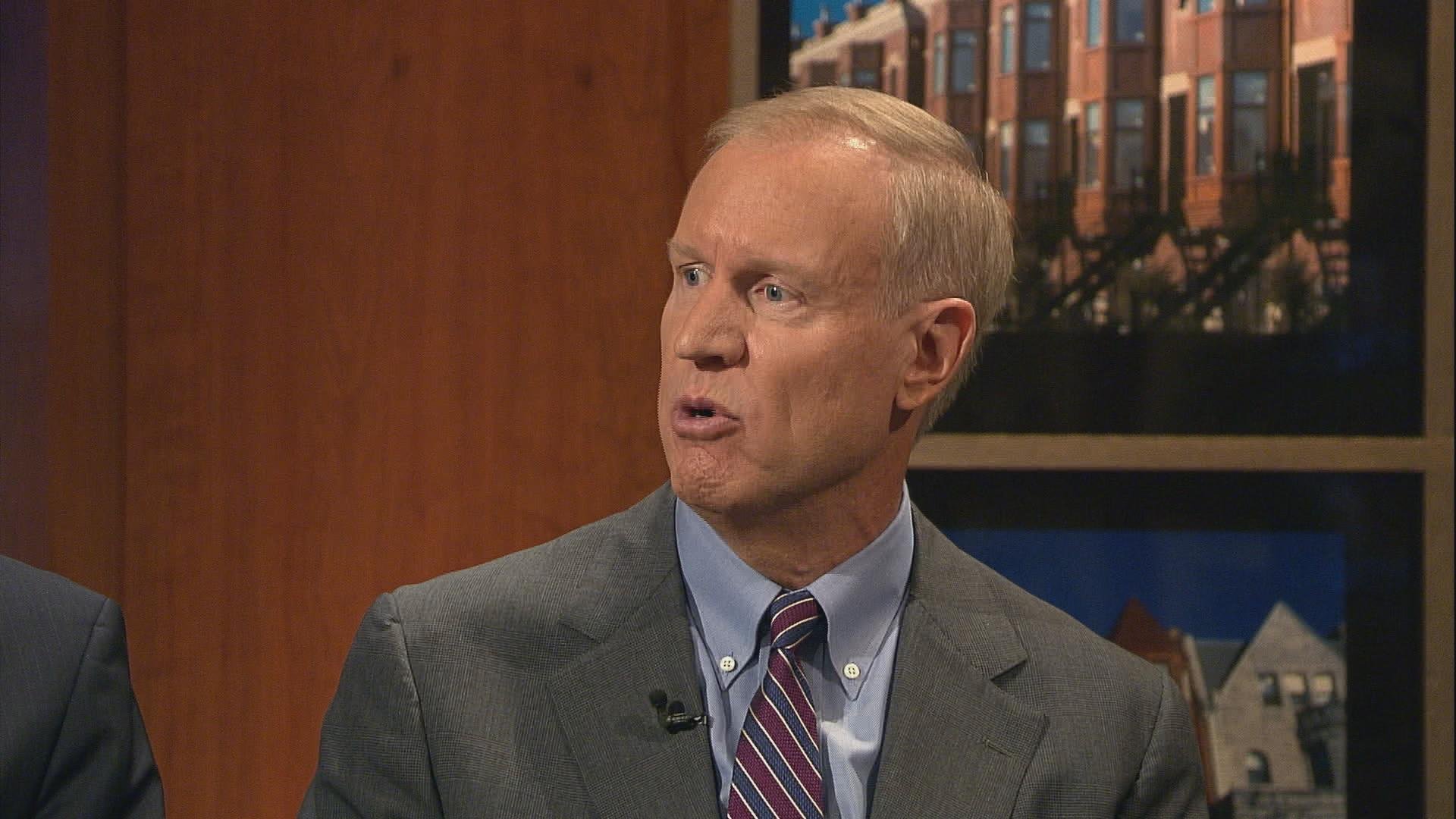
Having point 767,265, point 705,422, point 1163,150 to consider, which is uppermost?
point 1163,150

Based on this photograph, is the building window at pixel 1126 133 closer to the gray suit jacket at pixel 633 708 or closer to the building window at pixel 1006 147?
the building window at pixel 1006 147

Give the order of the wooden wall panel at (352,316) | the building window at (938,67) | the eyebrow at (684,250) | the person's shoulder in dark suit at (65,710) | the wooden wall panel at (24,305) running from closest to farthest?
the person's shoulder in dark suit at (65,710), the eyebrow at (684,250), the wooden wall panel at (24,305), the wooden wall panel at (352,316), the building window at (938,67)

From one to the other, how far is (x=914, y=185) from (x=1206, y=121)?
0.97 meters

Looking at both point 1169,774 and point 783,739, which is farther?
point 1169,774

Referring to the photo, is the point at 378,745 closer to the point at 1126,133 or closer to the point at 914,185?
the point at 914,185

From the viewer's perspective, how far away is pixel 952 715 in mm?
1572

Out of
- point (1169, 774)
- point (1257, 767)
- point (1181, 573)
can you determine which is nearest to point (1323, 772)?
point (1257, 767)

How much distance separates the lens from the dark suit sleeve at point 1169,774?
1.61 meters

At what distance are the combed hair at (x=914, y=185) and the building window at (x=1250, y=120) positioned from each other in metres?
0.86

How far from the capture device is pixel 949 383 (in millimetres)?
1670

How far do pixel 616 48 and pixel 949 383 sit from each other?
0.76m

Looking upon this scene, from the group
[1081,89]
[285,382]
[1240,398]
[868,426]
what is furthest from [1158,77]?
[285,382]

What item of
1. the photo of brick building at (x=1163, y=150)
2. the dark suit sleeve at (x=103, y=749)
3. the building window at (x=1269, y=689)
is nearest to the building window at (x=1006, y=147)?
the photo of brick building at (x=1163, y=150)

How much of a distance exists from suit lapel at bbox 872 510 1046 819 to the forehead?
1.19 feet
